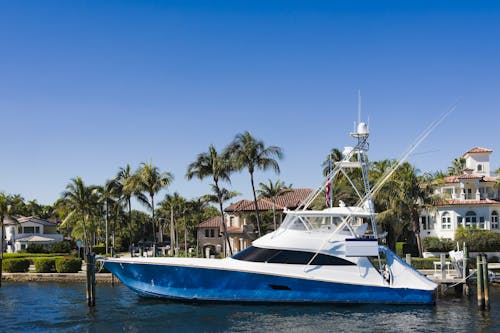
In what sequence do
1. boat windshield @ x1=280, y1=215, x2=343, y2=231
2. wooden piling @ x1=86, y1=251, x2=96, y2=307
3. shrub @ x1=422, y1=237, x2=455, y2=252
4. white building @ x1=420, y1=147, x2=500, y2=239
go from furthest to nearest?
1. white building @ x1=420, y1=147, x2=500, y2=239
2. shrub @ x1=422, y1=237, x2=455, y2=252
3. wooden piling @ x1=86, y1=251, x2=96, y2=307
4. boat windshield @ x1=280, y1=215, x2=343, y2=231

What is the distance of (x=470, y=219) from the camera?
53.4 metres

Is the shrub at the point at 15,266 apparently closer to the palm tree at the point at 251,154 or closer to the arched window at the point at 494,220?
the palm tree at the point at 251,154

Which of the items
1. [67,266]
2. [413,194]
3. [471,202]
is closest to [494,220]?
[471,202]

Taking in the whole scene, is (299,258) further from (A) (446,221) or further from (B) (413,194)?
(A) (446,221)

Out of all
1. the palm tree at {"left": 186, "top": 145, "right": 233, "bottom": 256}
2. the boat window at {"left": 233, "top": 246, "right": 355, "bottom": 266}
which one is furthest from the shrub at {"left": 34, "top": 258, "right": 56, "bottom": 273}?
the boat window at {"left": 233, "top": 246, "right": 355, "bottom": 266}

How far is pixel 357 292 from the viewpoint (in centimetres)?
2808

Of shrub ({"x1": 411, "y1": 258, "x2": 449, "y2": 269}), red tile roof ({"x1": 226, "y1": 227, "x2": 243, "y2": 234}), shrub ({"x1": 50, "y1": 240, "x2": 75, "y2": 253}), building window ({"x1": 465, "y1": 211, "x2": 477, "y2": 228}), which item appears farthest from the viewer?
shrub ({"x1": 50, "y1": 240, "x2": 75, "y2": 253})

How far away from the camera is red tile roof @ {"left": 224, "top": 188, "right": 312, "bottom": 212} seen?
192 ft

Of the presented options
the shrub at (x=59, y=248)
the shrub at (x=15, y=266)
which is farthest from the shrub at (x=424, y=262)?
the shrub at (x=59, y=248)

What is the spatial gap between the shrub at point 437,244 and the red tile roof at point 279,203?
44.0 feet

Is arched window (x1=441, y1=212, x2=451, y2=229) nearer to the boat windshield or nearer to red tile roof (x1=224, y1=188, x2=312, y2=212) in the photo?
red tile roof (x1=224, y1=188, x2=312, y2=212)

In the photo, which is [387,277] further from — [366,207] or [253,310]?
[253,310]

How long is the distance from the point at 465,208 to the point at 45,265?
38668 mm

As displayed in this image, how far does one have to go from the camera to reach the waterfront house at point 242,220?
5797 centimetres
